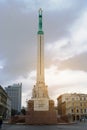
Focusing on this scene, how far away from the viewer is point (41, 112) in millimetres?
73250

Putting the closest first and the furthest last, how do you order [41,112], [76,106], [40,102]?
[41,112]
[40,102]
[76,106]

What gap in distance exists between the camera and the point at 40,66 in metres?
80.1

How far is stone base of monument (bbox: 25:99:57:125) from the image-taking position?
72.1 meters

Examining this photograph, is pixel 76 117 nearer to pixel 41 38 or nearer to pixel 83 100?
pixel 83 100

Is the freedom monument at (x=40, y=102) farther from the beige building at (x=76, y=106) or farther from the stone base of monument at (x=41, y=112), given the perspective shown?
the beige building at (x=76, y=106)

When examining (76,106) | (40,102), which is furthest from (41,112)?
(76,106)

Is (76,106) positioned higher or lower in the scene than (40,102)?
higher

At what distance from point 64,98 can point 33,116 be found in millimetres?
83385

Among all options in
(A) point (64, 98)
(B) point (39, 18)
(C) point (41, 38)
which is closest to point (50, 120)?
(C) point (41, 38)

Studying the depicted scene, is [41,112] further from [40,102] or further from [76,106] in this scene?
[76,106]

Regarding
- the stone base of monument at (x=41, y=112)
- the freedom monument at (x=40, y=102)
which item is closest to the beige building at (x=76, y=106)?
the freedom monument at (x=40, y=102)

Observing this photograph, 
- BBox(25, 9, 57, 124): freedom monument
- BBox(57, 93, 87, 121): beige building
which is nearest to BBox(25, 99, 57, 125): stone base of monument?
BBox(25, 9, 57, 124): freedom monument

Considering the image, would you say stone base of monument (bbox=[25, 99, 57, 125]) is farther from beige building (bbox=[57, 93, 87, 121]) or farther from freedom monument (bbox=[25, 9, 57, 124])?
beige building (bbox=[57, 93, 87, 121])

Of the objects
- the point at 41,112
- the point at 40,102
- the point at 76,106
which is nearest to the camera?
the point at 41,112
